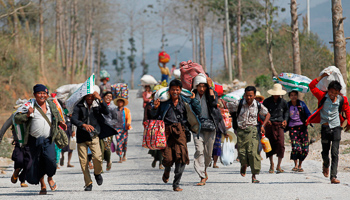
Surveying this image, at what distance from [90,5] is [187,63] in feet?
141

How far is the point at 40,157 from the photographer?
9.27 m

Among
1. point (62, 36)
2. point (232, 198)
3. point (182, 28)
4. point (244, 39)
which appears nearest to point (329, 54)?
point (232, 198)

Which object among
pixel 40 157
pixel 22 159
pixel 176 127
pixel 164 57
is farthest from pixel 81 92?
pixel 164 57

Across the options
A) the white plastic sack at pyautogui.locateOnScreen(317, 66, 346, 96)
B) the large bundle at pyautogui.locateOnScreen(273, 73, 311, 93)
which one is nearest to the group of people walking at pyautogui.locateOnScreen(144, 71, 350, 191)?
the white plastic sack at pyautogui.locateOnScreen(317, 66, 346, 96)

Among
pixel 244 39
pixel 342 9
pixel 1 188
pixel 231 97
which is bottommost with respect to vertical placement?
pixel 1 188

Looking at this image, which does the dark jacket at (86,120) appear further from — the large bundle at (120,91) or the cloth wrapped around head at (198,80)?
the large bundle at (120,91)

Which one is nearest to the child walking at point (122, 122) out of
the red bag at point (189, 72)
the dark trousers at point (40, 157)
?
the red bag at point (189, 72)

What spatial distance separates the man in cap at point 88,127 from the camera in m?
9.32

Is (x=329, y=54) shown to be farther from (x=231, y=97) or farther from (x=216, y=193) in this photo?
(x=216, y=193)

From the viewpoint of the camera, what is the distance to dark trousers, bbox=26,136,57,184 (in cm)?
916

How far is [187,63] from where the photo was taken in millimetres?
10336

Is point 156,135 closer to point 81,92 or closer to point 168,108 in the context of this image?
point 168,108

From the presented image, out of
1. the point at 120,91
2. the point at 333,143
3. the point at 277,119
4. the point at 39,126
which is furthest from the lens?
the point at 120,91

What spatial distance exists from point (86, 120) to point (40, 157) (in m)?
0.99
